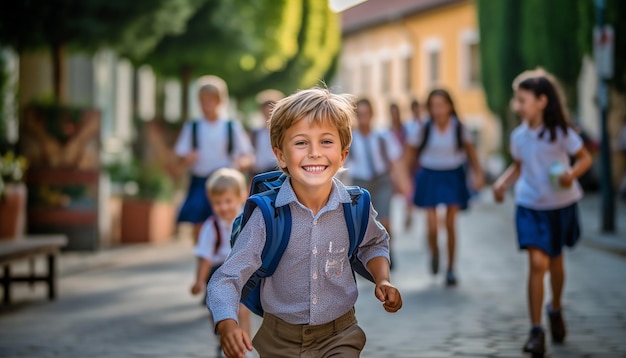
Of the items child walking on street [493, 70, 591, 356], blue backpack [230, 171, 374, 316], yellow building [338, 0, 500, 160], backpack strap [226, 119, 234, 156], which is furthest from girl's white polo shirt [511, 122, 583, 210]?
yellow building [338, 0, 500, 160]

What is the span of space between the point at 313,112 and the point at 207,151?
6.60 meters

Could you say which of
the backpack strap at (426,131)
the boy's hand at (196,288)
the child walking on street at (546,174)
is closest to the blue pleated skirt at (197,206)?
the backpack strap at (426,131)

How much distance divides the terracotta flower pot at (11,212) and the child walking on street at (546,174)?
6.94 meters

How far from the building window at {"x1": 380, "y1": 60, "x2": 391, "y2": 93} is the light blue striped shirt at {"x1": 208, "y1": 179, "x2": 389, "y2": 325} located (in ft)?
169

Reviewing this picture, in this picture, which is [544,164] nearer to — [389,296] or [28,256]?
[389,296]

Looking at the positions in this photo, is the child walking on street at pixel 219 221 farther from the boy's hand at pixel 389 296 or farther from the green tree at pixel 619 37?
→ the green tree at pixel 619 37

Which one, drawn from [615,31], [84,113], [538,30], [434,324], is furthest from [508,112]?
[434,324]

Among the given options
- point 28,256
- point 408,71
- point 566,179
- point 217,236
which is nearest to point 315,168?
point 217,236

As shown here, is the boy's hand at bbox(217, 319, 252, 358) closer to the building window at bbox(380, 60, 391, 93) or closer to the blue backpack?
the blue backpack

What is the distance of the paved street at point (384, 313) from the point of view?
304 inches

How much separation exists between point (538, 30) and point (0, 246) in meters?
18.4

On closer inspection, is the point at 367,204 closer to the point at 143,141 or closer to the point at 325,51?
the point at 143,141

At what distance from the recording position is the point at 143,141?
20641 mm

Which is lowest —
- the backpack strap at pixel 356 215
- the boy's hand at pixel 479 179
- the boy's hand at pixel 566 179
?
the backpack strap at pixel 356 215
